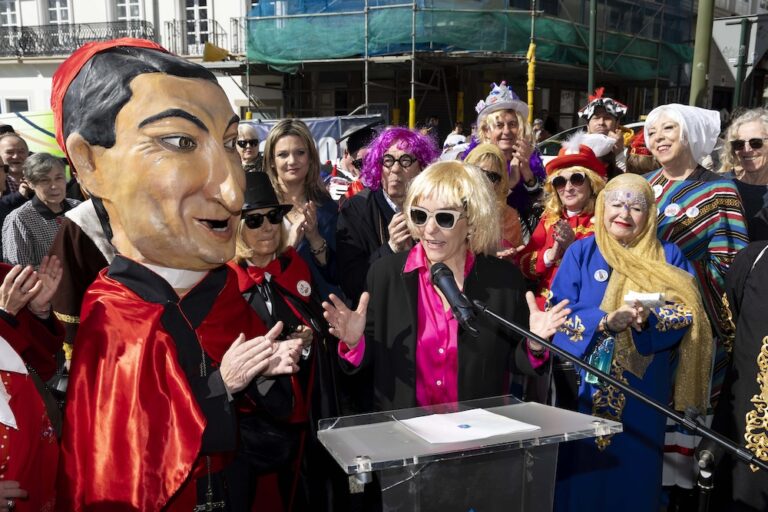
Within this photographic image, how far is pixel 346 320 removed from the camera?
96.3 inches

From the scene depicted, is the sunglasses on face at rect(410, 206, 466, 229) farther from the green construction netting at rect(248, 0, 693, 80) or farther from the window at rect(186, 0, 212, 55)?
the window at rect(186, 0, 212, 55)

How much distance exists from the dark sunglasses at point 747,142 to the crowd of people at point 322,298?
0.01 meters

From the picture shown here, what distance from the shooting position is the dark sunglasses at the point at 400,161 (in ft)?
12.5

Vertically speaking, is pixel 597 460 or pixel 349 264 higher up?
pixel 349 264

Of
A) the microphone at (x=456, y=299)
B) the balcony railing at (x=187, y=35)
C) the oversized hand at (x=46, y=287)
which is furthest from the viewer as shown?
the balcony railing at (x=187, y=35)

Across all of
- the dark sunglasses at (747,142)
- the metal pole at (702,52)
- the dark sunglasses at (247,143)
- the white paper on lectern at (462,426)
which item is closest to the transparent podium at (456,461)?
the white paper on lectern at (462,426)

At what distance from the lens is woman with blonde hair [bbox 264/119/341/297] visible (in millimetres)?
3482

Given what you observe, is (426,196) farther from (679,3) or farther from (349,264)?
(679,3)

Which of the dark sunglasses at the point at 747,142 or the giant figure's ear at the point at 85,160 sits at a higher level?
the dark sunglasses at the point at 747,142

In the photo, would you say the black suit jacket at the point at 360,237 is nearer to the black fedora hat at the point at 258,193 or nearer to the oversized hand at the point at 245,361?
the black fedora hat at the point at 258,193

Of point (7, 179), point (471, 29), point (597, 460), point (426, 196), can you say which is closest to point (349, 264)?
point (426, 196)

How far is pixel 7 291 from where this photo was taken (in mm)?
1969

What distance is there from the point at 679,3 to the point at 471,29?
28.0 feet

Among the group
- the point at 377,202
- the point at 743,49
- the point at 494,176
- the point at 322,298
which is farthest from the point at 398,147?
the point at 743,49
